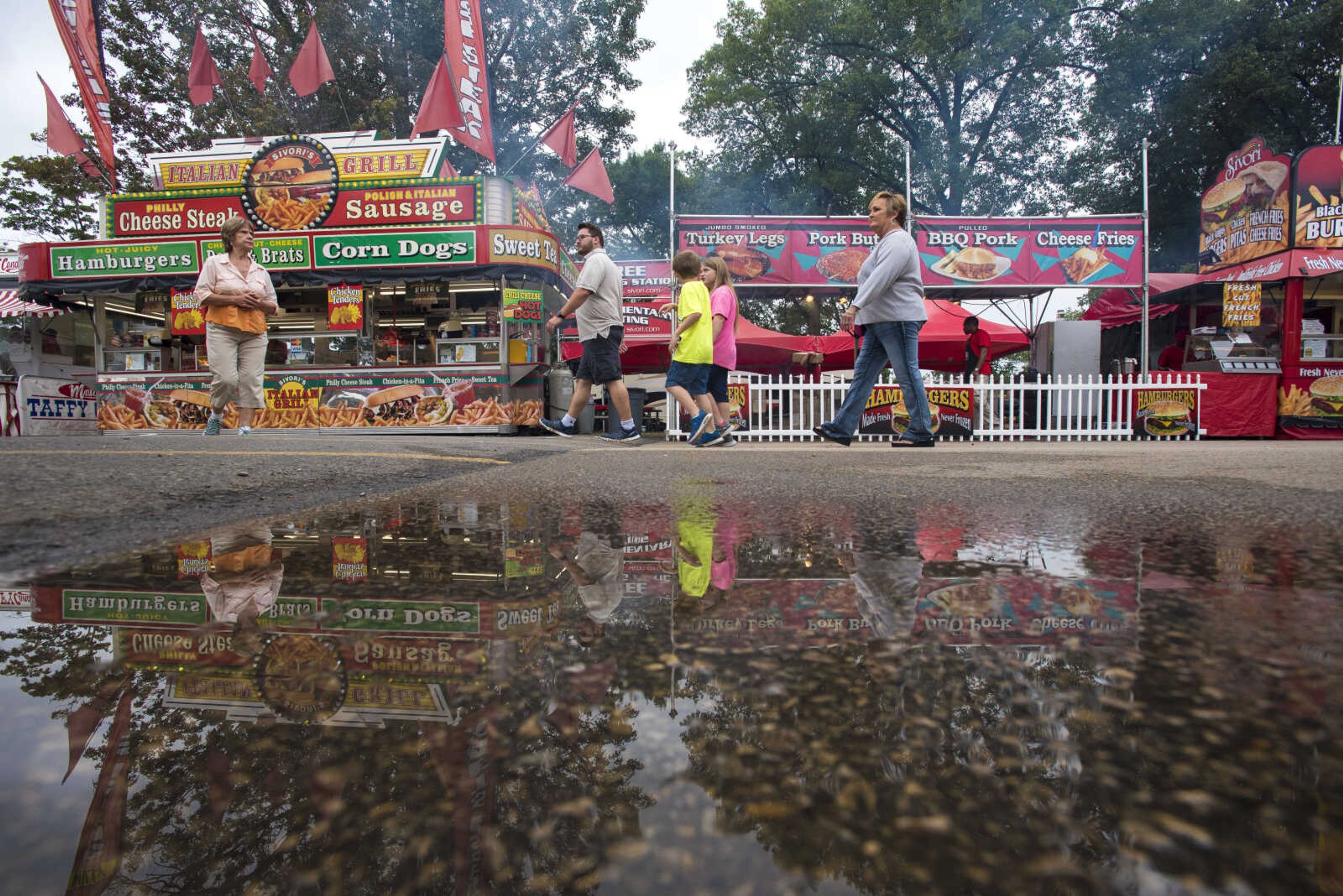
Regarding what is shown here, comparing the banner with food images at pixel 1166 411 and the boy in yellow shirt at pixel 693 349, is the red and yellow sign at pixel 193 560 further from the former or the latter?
the banner with food images at pixel 1166 411

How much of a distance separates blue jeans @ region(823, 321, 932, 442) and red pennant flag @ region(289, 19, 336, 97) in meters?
16.4

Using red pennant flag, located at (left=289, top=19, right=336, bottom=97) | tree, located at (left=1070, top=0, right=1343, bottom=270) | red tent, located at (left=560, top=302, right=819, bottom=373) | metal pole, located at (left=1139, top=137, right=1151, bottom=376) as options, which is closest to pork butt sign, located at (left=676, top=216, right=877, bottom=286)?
red tent, located at (left=560, top=302, right=819, bottom=373)

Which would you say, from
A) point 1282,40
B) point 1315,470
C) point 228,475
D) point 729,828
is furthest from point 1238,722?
point 1282,40

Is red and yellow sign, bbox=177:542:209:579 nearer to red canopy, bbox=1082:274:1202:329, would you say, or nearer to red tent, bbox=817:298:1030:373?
red tent, bbox=817:298:1030:373

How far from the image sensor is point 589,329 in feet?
21.8

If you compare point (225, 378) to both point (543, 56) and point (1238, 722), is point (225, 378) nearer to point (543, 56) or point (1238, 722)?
point (1238, 722)

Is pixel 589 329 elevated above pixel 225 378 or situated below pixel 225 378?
above

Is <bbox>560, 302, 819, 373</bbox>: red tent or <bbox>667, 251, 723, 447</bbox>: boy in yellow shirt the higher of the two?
<bbox>560, 302, 819, 373</bbox>: red tent

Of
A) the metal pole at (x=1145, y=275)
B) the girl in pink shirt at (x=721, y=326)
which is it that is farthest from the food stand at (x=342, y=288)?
the metal pole at (x=1145, y=275)

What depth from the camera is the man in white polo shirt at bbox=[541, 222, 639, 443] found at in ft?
21.5

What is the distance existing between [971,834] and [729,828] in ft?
0.55

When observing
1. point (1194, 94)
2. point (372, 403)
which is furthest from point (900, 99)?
point (372, 403)

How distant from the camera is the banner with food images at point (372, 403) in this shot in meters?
12.5

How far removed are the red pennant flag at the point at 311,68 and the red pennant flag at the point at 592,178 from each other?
19.9ft
